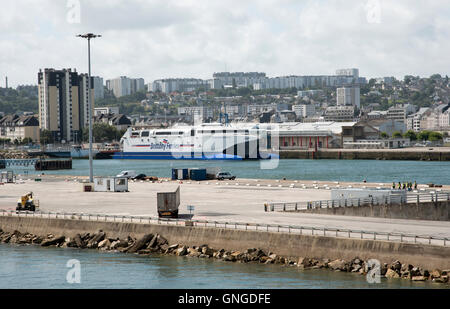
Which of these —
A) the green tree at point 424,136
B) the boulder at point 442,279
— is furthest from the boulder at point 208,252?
the green tree at point 424,136

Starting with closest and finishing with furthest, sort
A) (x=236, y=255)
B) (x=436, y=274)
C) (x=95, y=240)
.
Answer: (x=436, y=274) < (x=236, y=255) < (x=95, y=240)

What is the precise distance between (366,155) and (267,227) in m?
105

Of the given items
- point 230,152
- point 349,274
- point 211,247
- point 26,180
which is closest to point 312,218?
point 211,247

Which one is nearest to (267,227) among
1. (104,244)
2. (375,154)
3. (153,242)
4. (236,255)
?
(236,255)

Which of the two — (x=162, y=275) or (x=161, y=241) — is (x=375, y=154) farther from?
(x=162, y=275)

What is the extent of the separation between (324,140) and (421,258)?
132430 mm

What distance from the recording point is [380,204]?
3950 centimetres

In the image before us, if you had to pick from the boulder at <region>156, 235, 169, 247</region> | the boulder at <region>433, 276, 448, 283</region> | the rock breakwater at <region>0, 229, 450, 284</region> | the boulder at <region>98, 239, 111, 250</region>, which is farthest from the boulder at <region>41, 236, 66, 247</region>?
the boulder at <region>433, 276, 448, 283</region>

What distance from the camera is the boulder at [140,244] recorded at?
3550 cm

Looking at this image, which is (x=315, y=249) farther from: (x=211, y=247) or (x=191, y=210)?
(x=191, y=210)

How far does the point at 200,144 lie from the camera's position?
142 m

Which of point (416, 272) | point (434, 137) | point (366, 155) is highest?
point (434, 137)
